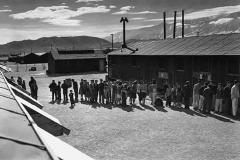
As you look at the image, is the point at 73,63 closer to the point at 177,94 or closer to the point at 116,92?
the point at 116,92

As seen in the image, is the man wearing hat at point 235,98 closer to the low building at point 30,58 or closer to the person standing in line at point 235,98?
the person standing in line at point 235,98

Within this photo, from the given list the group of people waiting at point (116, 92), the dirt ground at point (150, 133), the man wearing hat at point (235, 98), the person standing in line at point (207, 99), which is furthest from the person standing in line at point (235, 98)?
the group of people waiting at point (116, 92)

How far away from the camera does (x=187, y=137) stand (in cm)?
1313

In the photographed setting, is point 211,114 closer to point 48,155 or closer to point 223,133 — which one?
point 223,133

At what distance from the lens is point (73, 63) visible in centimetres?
5288

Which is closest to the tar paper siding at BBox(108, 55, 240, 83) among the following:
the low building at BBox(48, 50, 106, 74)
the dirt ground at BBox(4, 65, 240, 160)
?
the dirt ground at BBox(4, 65, 240, 160)

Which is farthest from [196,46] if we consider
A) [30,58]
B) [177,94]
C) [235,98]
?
[30,58]

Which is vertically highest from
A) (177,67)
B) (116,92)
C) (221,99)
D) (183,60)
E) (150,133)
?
(183,60)

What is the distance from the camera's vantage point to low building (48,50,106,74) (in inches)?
2036

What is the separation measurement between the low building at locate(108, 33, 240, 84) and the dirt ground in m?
5.62

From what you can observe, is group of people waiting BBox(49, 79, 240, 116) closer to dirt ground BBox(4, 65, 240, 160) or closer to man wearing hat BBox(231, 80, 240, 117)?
man wearing hat BBox(231, 80, 240, 117)

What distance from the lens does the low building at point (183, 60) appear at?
877 inches

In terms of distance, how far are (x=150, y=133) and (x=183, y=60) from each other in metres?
13.2

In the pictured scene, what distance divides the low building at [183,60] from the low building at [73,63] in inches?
739
